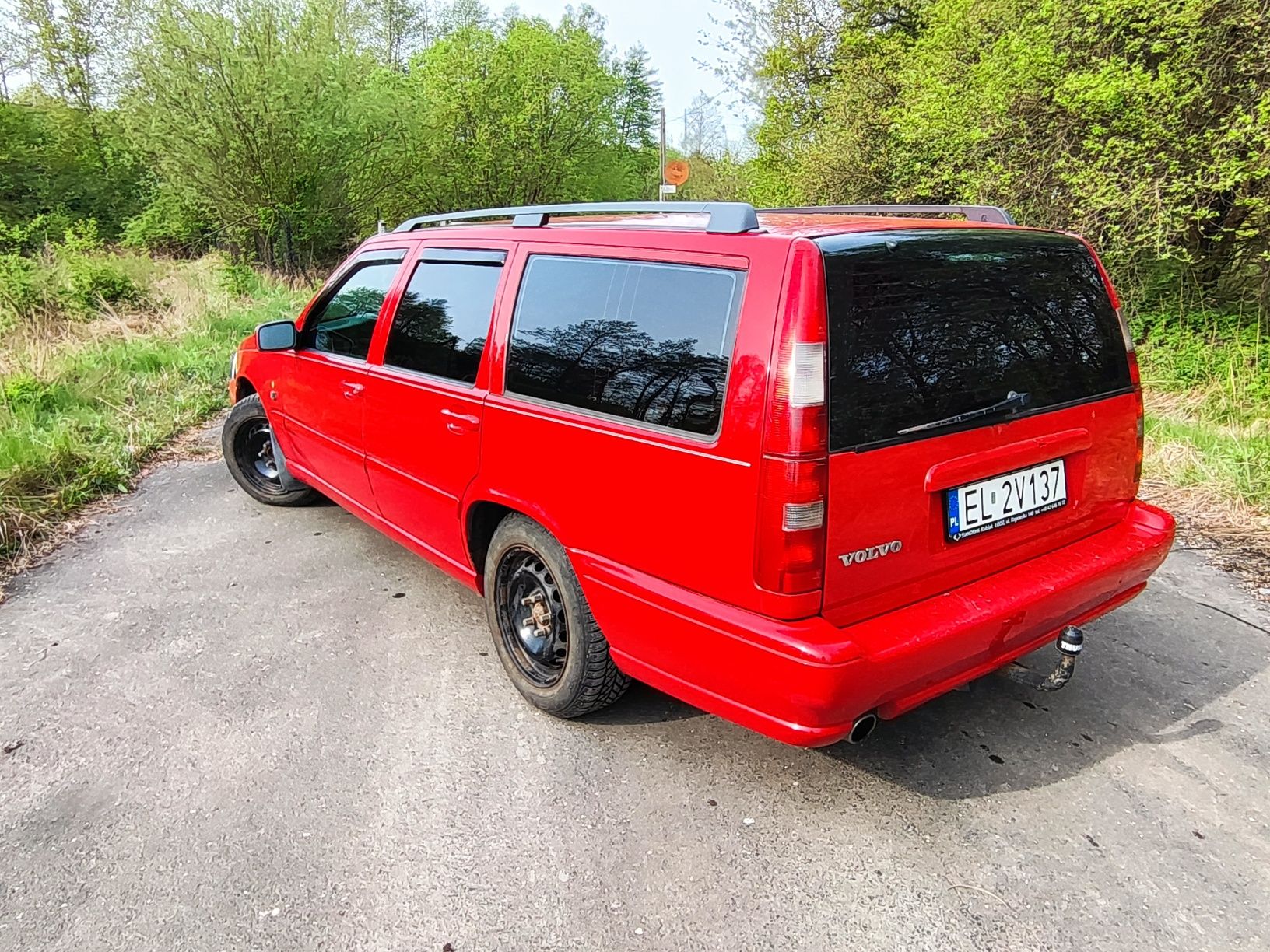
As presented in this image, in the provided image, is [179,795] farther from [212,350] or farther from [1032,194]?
[1032,194]

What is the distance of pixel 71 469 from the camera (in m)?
5.46

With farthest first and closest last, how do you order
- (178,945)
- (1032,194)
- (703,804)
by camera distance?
(1032,194)
(703,804)
(178,945)

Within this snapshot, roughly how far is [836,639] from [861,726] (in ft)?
1.00

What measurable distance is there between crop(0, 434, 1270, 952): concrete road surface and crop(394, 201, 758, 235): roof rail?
1734mm

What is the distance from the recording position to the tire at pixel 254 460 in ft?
16.8

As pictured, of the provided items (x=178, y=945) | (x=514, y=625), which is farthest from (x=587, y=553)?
(x=178, y=945)

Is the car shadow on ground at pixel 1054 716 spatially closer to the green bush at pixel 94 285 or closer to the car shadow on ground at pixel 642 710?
the car shadow on ground at pixel 642 710

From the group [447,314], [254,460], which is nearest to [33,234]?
[254,460]

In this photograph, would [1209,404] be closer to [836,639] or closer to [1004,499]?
[1004,499]

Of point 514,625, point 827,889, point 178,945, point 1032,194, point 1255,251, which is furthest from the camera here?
point 1032,194

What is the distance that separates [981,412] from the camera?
2258 millimetres

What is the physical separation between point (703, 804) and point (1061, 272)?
206cm

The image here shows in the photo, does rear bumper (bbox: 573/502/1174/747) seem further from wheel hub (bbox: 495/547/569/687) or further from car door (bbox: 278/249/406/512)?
car door (bbox: 278/249/406/512)

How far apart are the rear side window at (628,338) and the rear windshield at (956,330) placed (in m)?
0.32
